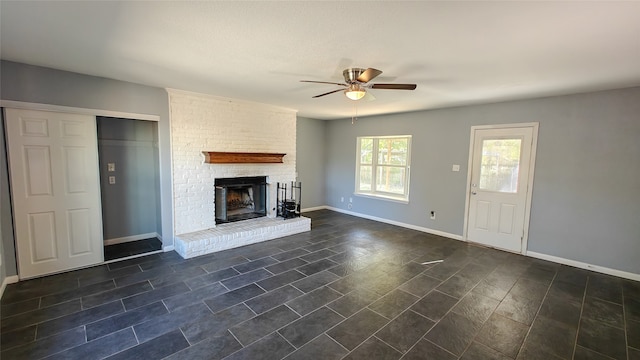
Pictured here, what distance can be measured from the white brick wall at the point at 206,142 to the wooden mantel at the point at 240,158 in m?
0.11

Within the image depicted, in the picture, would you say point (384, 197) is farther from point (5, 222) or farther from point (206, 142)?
point (5, 222)

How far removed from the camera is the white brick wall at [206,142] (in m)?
4.09

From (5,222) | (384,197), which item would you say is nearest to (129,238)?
(5,222)

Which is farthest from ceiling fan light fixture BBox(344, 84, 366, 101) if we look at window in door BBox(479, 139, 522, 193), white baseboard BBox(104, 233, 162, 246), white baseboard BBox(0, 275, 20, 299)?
white baseboard BBox(0, 275, 20, 299)

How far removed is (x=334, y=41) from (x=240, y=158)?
10.0ft

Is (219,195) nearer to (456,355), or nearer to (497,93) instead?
(456,355)

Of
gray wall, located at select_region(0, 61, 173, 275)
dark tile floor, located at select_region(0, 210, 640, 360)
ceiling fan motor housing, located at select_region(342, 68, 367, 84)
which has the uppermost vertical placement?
ceiling fan motor housing, located at select_region(342, 68, 367, 84)

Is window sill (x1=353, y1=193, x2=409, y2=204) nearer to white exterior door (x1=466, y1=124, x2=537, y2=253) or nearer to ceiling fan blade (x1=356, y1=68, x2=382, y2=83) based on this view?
white exterior door (x1=466, y1=124, x2=537, y2=253)

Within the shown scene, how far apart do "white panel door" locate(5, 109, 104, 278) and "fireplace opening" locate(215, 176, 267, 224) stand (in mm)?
1691

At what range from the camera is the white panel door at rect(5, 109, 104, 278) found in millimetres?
2961

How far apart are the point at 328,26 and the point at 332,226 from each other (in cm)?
422

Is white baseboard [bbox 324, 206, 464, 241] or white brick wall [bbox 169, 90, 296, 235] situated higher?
white brick wall [bbox 169, 90, 296, 235]

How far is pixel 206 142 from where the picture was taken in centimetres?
437

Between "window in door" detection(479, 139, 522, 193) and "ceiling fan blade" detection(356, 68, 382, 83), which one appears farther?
"window in door" detection(479, 139, 522, 193)
